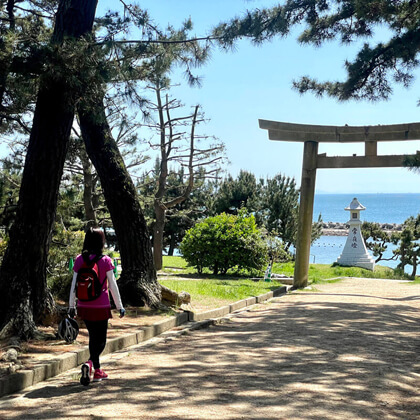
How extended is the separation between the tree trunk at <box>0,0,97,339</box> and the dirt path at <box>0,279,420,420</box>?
142cm

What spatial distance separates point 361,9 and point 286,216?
86.6ft

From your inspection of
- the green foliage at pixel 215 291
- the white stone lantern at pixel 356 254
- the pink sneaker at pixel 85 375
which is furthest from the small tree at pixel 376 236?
the pink sneaker at pixel 85 375

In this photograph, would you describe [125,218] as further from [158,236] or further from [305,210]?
[158,236]

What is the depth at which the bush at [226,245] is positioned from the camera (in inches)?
712

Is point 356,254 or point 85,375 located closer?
point 85,375

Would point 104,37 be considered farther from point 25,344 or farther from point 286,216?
point 286,216

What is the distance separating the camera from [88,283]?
5453 millimetres

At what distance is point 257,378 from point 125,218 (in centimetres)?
508

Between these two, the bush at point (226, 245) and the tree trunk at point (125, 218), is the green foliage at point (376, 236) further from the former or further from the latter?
the tree trunk at point (125, 218)

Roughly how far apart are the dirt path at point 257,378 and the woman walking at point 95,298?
0.33 metres

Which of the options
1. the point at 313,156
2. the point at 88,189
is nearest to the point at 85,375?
the point at 313,156

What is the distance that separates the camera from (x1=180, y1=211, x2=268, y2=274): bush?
1808cm

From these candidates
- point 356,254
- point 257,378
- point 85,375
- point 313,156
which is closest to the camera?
point 85,375

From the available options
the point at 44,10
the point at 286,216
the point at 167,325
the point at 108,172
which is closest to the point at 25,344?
the point at 167,325
